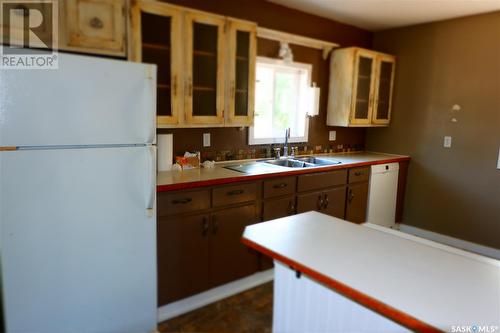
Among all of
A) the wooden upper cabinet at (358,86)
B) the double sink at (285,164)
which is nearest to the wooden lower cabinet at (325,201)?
the double sink at (285,164)

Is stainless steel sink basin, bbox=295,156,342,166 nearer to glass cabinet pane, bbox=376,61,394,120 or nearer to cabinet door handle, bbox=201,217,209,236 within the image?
glass cabinet pane, bbox=376,61,394,120

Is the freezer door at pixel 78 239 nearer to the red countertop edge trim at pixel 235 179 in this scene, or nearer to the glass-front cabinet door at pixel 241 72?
the red countertop edge trim at pixel 235 179

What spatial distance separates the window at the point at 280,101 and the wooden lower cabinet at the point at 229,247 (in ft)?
3.19

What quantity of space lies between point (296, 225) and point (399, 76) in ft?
10.4

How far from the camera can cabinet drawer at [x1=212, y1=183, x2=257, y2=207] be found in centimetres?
241

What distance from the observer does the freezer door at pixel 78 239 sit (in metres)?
1.61

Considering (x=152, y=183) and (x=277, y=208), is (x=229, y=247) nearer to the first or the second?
(x=277, y=208)

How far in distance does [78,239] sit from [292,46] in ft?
8.95

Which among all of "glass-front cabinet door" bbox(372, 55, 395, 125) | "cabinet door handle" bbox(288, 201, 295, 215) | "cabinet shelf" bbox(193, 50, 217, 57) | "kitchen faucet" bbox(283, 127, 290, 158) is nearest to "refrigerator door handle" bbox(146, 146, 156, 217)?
"cabinet shelf" bbox(193, 50, 217, 57)

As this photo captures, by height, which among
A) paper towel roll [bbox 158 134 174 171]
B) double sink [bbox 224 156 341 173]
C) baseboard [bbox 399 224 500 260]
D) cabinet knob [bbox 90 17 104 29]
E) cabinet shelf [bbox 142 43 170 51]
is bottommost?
baseboard [bbox 399 224 500 260]

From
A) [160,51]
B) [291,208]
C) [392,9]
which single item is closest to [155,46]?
[160,51]

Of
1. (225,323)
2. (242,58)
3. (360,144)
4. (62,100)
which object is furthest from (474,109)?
(62,100)

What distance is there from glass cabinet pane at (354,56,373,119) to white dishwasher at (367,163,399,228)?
64 cm

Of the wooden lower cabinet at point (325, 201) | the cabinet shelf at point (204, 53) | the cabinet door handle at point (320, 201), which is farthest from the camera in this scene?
the cabinet door handle at point (320, 201)
